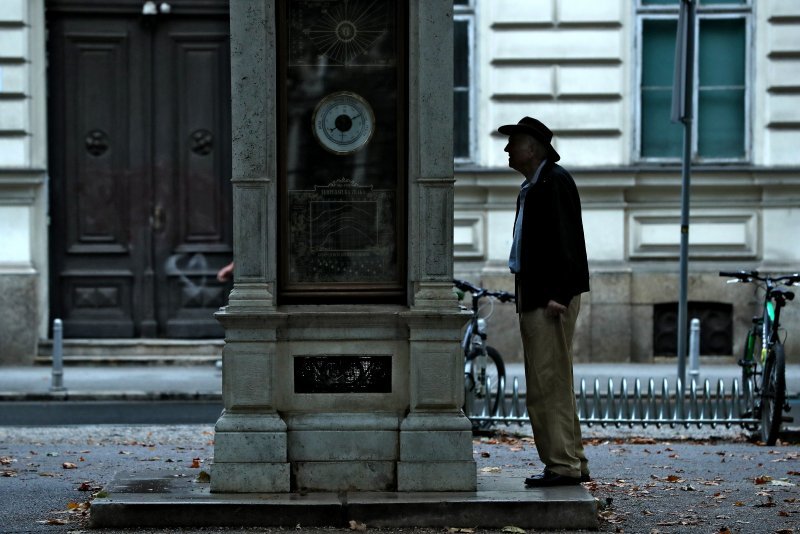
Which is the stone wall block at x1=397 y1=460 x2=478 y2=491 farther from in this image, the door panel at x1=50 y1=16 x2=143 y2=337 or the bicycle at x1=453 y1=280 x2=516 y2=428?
the door panel at x1=50 y1=16 x2=143 y2=337

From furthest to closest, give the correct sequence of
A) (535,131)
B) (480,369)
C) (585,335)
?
(585,335)
(480,369)
(535,131)

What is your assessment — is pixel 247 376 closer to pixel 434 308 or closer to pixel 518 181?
pixel 434 308

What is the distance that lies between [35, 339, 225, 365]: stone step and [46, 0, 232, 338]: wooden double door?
307mm

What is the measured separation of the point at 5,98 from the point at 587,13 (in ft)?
23.7

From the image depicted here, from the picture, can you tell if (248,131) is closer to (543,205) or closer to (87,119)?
(543,205)

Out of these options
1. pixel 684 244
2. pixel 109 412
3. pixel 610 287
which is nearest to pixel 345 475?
pixel 109 412

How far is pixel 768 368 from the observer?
445 inches

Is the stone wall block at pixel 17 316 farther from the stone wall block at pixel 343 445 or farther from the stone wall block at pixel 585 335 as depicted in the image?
the stone wall block at pixel 343 445

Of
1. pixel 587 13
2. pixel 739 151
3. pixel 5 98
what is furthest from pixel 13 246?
pixel 739 151

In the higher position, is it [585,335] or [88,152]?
[88,152]

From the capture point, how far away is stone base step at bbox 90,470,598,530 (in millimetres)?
7445

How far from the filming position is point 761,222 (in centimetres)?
1862

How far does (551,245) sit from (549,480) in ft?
4.09

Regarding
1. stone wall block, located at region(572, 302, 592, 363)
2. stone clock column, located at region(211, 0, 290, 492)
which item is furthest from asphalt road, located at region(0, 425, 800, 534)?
stone wall block, located at region(572, 302, 592, 363)
